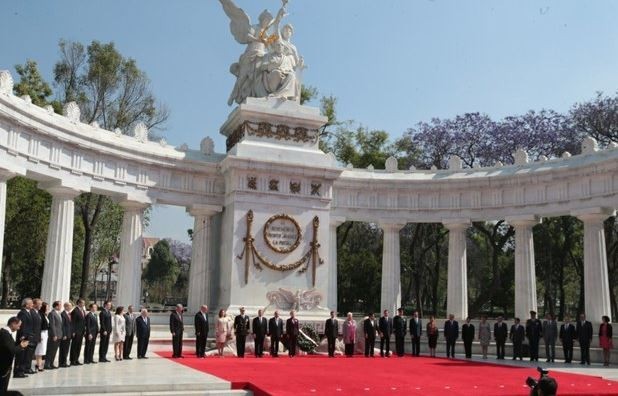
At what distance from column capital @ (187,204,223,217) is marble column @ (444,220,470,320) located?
12538 millimetres

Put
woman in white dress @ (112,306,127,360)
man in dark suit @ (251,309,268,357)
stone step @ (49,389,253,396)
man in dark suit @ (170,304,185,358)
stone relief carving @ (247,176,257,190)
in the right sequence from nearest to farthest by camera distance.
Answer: stone step @ (49,389,253,396) → woman in white dress @ (112,306,127,360) → man in dark suit @ (170,304,185,358) → man in dark suit @ (251,309,268,357) → stone relief carving @ (247,176,257,190)

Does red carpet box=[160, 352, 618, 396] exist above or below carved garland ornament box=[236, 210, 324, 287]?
below

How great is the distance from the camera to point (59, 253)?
27.1 meters

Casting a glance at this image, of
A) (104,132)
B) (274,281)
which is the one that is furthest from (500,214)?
(104,132)

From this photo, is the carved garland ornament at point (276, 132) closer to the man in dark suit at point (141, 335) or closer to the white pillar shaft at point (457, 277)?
the white pillar shaft at point (457, 277)

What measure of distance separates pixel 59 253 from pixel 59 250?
Answer: 126 mm

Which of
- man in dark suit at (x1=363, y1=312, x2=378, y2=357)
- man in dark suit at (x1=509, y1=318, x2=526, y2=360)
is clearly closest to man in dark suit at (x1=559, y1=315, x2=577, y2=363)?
man in dark suit at (x1=509, y1=318, x2=526, y2=360)

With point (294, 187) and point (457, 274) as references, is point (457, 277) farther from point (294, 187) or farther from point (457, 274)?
point (294, 187)

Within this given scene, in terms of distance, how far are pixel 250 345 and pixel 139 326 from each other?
510 cm

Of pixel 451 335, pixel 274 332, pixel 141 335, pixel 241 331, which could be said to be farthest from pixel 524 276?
pixel 141 335

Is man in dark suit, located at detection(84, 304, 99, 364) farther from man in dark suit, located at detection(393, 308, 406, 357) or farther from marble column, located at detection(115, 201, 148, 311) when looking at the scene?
man in dark suit, located at detection(393, 308, 406, 357)

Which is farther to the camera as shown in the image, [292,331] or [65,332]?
[292,331]

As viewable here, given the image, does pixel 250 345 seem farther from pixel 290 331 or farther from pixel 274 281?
pixel 274 281

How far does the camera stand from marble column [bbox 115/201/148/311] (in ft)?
96.2
